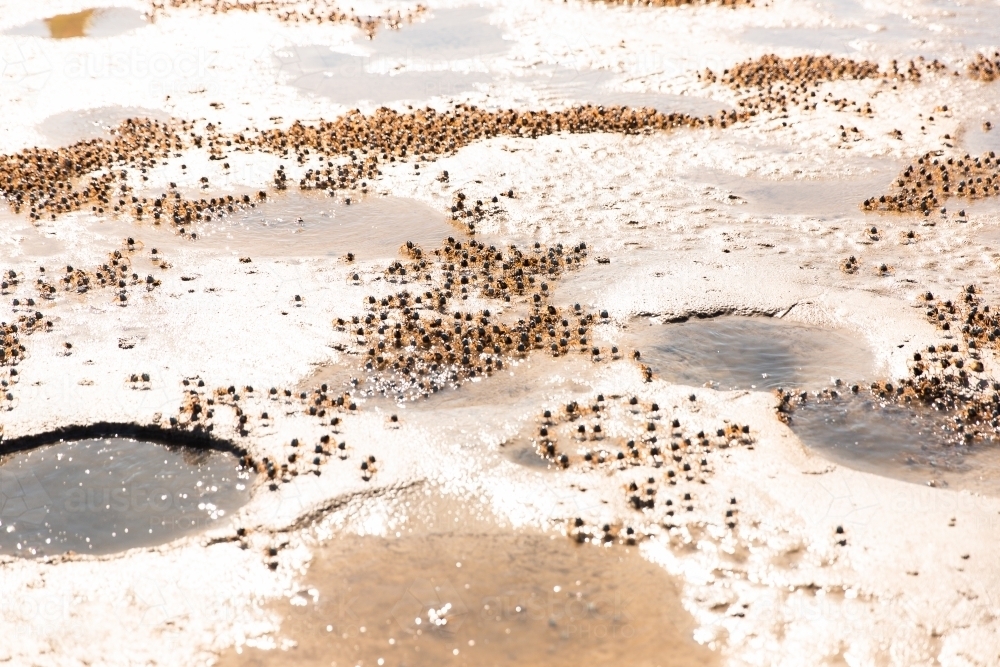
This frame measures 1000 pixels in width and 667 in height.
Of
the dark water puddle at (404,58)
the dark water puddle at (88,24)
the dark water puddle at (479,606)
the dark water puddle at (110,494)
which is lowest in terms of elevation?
the dark water puddle at (479,606)

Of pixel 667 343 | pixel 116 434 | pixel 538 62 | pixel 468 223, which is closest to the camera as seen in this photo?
pixel 116 434

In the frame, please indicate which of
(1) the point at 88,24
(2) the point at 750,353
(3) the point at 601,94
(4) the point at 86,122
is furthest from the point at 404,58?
(2) the point at 750,353

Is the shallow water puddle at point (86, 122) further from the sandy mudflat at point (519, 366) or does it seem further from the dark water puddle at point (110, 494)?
the dark water puddle at point (110, 494)

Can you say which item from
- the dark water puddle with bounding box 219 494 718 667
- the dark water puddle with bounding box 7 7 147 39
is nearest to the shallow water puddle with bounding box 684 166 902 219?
the dark water puddle with bounding box 219 494 718 667

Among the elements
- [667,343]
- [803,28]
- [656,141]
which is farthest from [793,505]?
[803,28]

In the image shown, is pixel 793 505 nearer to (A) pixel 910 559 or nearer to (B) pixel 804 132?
(A) pixel 910 559

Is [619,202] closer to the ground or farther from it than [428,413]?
farther from it

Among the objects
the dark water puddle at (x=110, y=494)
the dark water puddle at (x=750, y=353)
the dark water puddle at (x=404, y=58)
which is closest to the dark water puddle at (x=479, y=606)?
the dark water puddle at (x=110, y=494)
